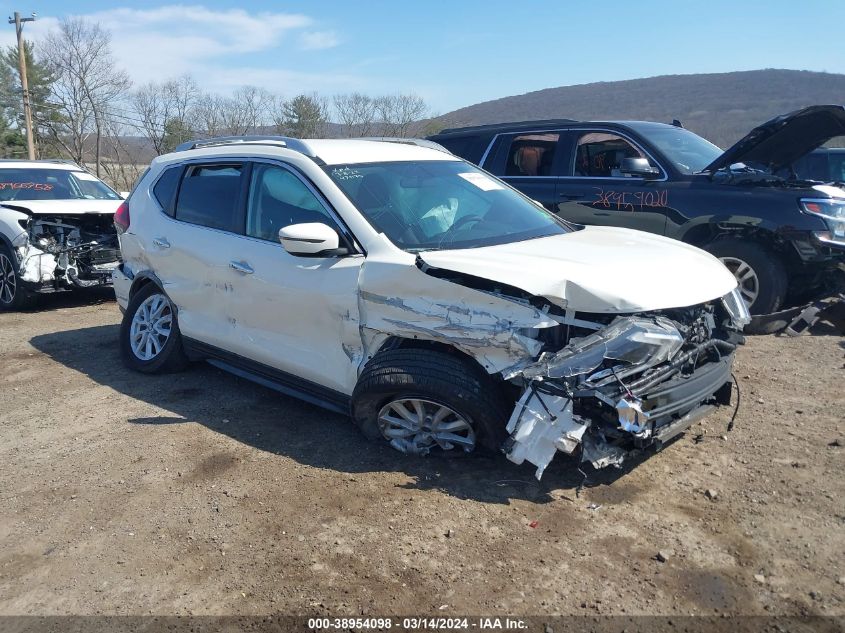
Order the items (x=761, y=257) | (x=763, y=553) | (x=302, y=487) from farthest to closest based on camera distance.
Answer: (x=761, y=257) → (x=302, y=487) → (x=763, y=553)

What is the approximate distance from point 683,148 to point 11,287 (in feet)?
25.7

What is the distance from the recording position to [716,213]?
666cm

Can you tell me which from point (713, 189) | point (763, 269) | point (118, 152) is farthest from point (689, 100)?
point (763, 269)

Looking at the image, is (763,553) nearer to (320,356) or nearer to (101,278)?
(320,356)

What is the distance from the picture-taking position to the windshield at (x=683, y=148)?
23.6ft

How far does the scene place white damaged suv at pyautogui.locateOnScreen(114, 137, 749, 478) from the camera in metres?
3.41

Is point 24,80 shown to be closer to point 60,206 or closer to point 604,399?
point 60,206

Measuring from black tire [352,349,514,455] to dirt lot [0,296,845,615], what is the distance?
35 centimetres

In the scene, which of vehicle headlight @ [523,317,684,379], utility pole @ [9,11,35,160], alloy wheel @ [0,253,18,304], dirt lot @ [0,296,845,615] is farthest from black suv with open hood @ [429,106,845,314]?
utility pole @ [9,11,35,160]

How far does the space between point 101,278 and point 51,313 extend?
2.30 ft

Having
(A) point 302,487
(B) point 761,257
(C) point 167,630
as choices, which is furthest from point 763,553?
(B) point 761,257

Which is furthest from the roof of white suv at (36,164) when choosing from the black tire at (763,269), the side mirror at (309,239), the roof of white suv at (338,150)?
the black tire at (763,269)

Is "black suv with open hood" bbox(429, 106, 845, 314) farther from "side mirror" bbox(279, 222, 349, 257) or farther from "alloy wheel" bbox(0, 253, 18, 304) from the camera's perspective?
"alloy wheel" bbox(0, 253, 18, 304)

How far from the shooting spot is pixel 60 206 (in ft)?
27.8
